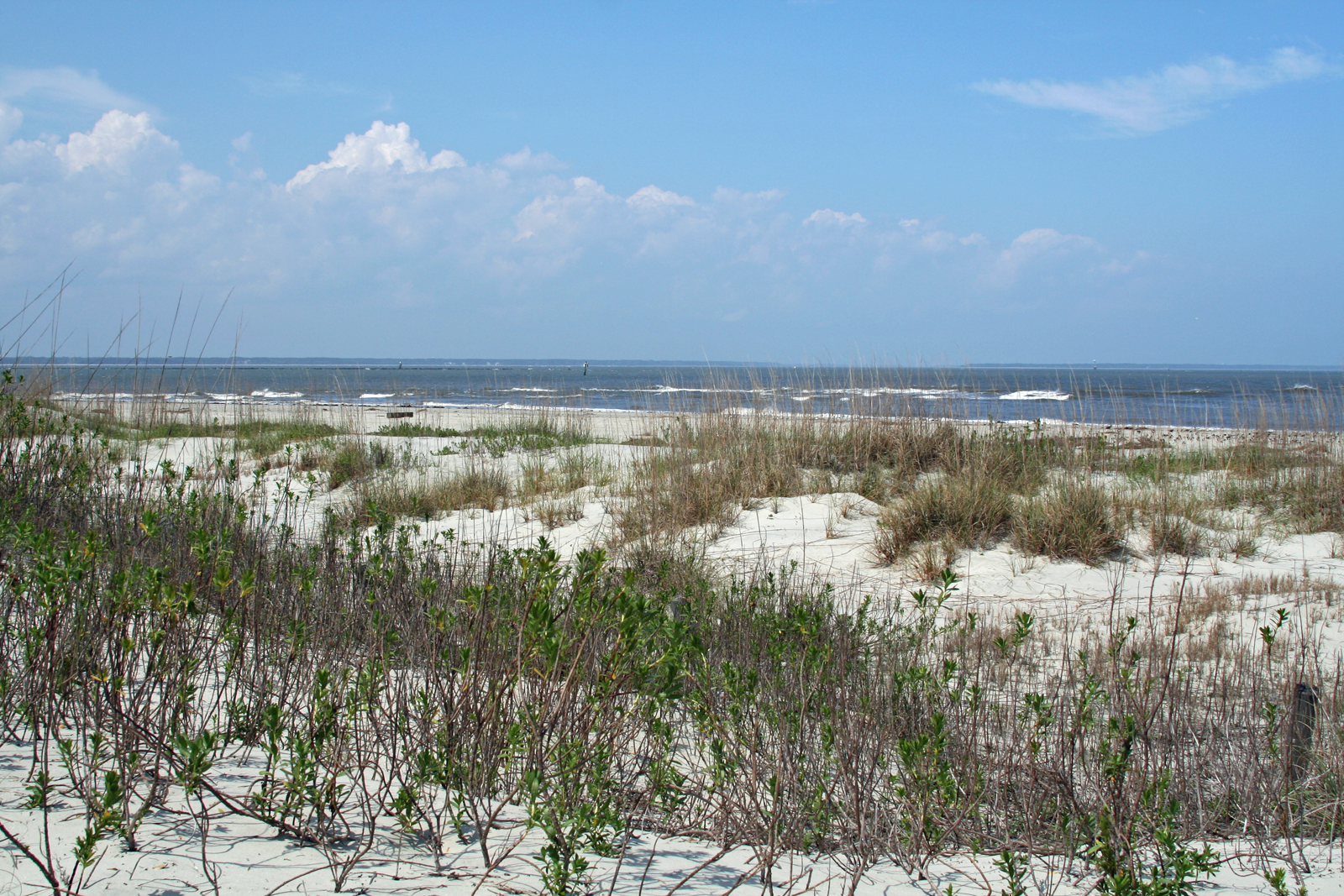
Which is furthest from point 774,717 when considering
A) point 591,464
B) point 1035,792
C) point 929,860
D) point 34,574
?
point 591,464

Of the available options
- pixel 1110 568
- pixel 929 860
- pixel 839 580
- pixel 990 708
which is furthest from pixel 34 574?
pixel 1110 568

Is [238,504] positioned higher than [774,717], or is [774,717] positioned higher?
[238,504]

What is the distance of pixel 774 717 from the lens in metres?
2.30

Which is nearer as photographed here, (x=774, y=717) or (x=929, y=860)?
(x=929, y=860)

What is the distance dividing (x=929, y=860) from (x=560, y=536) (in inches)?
193

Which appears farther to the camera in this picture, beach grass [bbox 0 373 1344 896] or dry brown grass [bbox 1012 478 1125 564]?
dry brown grass [bbox 1012 478 1125 564]

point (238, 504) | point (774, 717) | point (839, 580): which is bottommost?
point (839, 580)

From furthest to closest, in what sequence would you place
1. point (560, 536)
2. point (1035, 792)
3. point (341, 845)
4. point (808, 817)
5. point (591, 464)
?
point (591, 464)
point (560, 536)
point (1035, 792)
point (808, 817)
point (341, 845)

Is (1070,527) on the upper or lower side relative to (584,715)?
lower

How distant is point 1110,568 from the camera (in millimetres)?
5469

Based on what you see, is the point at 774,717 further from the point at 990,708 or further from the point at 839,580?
the point at 839,580

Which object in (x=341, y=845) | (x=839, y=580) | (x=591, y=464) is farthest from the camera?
(x=591, y=464)

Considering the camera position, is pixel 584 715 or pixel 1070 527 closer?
pixel 584 715

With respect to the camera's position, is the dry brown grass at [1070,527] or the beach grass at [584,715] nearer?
the beach grass at [584,715]
